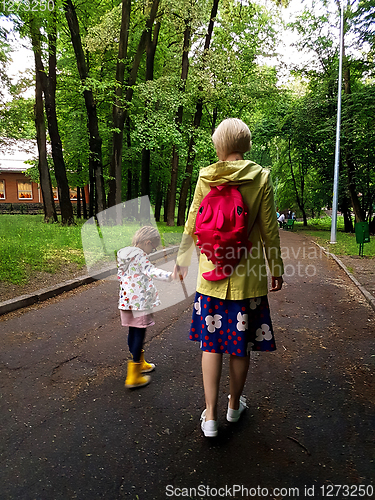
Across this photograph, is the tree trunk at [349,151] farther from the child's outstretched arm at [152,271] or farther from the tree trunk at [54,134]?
the child's outstretched arm at [152,271]

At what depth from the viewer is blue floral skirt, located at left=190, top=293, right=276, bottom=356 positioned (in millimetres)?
2531

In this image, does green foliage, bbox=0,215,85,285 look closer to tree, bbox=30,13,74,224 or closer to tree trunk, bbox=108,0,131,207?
tree trunk, bbox=108,0,131,207

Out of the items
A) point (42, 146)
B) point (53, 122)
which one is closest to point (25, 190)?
point (42, 146)

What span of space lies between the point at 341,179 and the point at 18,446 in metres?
23.3

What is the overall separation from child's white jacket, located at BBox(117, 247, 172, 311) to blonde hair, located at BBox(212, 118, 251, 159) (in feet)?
4.15

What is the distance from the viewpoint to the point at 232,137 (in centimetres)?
255

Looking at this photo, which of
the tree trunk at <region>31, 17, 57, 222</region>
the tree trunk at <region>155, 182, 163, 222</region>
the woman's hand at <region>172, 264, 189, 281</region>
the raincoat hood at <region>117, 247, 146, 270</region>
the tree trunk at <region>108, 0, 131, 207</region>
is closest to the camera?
the woman's hand at <region>172, 264, 189, 281</region>

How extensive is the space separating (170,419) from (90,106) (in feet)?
49.8

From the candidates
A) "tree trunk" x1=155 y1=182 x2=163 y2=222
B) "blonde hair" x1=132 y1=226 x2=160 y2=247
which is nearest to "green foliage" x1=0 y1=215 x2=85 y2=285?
"blonde hair" x1=132 y1=226 x2=160 y2=247

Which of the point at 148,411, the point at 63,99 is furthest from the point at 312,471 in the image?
the point at 63,99

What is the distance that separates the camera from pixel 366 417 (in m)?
2.96

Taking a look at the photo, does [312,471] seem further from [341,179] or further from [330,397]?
[341,179]

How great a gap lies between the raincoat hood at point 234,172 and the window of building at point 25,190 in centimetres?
4571

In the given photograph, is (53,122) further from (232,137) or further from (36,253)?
(232,137)
